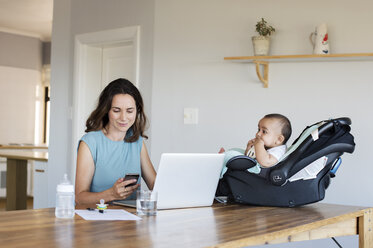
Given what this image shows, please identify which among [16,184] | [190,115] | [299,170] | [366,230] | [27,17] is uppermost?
[27,17]

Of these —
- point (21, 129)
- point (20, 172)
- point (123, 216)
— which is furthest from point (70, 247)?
point (21, 129)

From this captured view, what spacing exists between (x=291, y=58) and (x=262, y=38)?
22cm

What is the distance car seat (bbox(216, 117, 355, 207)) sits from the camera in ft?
7.25

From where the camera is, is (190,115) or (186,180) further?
(190,115)

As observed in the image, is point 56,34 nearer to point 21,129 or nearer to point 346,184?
point 346,184

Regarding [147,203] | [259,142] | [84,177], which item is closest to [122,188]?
[147,203]

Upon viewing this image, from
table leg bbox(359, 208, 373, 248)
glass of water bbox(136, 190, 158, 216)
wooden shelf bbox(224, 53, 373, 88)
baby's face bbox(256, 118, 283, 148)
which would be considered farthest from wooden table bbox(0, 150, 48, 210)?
table leg bbox(359, 208, 373, 248)

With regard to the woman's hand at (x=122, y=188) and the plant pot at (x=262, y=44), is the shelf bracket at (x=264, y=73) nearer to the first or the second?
the plant pot at (x=262, y=44)

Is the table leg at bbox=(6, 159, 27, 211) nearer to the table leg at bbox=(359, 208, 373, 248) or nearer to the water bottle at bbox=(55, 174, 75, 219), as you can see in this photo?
the water bottle at bbox=(55, 174, 75, 219)

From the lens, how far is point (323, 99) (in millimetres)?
3365

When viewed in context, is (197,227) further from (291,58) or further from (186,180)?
(291,58)

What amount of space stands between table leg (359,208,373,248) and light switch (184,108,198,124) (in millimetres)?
1774

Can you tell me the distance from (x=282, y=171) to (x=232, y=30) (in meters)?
1.72

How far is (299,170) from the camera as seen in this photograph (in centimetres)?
221
